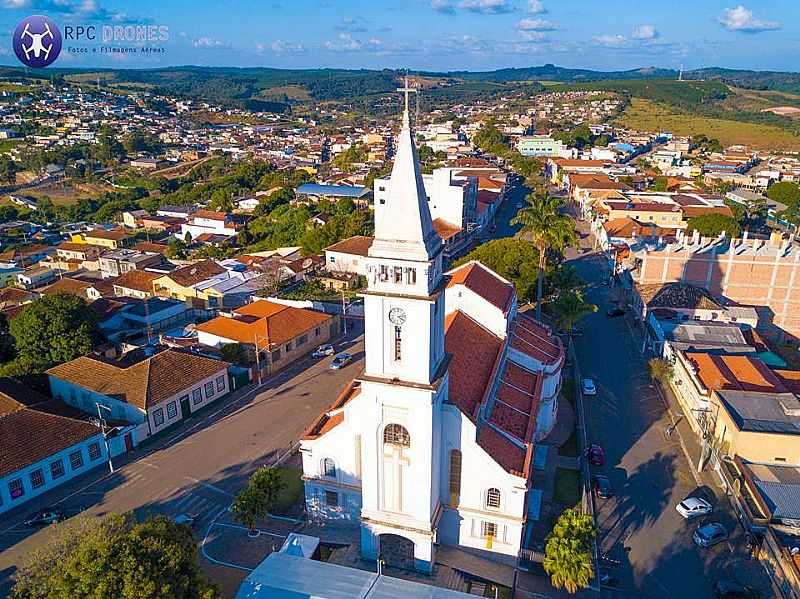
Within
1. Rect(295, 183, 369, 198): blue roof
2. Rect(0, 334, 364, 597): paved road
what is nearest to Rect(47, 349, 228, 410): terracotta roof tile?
Rect(0, 334, 364, 597): paved road

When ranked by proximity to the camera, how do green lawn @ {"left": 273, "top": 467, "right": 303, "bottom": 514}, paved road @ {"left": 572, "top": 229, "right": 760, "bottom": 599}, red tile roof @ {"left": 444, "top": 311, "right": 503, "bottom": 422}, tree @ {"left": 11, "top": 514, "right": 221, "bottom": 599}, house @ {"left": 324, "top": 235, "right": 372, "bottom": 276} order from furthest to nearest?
house @ {"left": 324, "top": 235, "right": 372, "bottom": 276}, green lawn @ {"left": 273, "top": 467, "right": 303, "bottom": 514}, red tile roof @ {"left": 444, "top": 311, "right": 503, "bottom": 422}, paved road @ {"left": 572, "top": 229, "right": 760, "bottom": 599}, tree @ {"left": 11, "top": 514, "right": 221, "bottom": 599}

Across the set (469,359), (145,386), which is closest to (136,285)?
(145,386)

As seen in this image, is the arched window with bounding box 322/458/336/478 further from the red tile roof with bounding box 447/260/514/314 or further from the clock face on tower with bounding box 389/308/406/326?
the red tile roof with bounding box 447/260/514/314


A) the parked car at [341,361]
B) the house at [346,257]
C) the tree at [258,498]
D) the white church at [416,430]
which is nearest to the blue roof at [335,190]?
the house at [346,257]

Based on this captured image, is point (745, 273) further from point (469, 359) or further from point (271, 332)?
point (271, 332)

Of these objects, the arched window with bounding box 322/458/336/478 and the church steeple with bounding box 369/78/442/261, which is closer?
the church steeple with bounding box 369/78/442/261

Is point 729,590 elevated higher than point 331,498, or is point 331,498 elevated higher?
point 331,498

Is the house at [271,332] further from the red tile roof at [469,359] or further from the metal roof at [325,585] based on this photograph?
the metal roof at [325,585]
